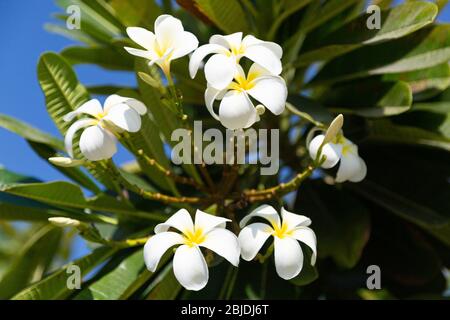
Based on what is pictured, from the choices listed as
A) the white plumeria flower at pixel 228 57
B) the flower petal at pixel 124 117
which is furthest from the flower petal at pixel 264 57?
the flower petal at pixel 124 117

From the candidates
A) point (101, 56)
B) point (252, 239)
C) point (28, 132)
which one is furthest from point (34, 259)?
point (252, 239)

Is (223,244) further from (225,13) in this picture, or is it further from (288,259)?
(225,13)

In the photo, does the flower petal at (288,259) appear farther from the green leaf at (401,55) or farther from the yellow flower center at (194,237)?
the green leaf at (401,55)

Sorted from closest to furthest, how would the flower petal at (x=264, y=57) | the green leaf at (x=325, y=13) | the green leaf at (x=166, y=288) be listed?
the flower petal at (x=264, y=57), the green leaf at (x=166, y=288), the green leaf at (x=325, y=13)

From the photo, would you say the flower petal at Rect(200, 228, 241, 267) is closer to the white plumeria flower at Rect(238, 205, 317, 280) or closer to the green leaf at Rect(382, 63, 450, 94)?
the white plumeria flower at Rect(238, 205, 317, 280)

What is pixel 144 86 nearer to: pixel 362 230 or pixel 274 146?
pixel 274 146
